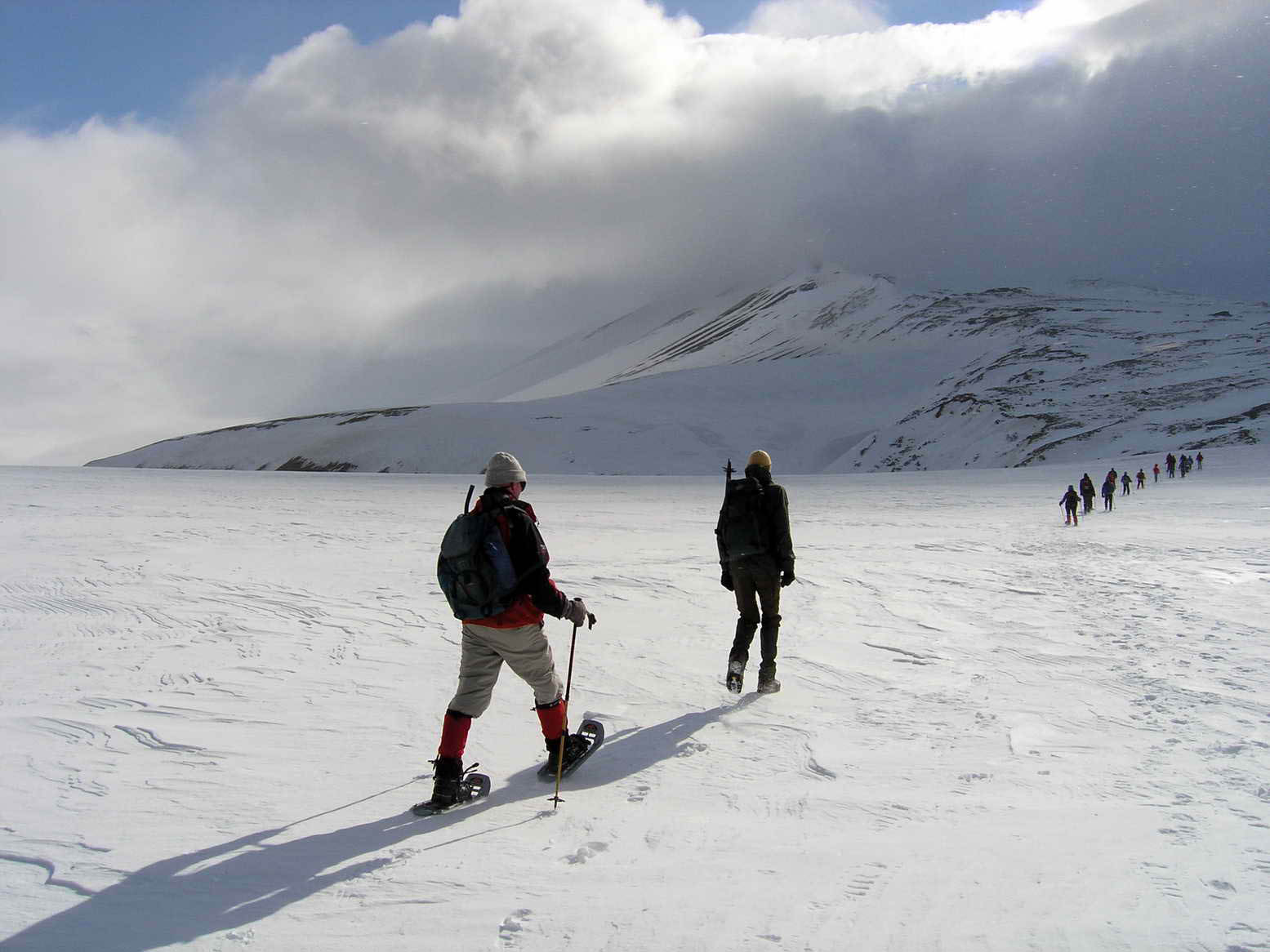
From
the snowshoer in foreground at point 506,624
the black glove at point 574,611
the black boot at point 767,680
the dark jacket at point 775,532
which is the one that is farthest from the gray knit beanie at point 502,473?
the black boot at point 767,680

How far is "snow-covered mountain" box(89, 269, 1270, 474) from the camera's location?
70000mm

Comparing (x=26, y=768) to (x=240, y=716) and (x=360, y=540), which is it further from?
(x=360, y=540)

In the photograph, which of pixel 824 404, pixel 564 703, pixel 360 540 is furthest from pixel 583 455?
pixel 564 703

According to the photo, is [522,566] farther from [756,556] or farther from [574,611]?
[756,556]

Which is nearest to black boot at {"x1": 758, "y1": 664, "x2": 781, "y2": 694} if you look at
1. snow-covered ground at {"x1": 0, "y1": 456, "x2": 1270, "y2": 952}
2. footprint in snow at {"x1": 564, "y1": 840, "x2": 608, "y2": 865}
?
snow-covered ground at {"x1": 0, "y1": 456, "x2": 1270, "y2": 952}

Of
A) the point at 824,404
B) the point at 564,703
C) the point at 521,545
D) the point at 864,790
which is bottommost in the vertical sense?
the point at 864,790

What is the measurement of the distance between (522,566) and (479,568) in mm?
220

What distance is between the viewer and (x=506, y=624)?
4293mm

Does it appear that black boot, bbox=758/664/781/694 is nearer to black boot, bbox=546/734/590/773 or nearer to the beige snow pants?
black boot, bbox=546/734/590/773

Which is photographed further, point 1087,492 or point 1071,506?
point 1087,492

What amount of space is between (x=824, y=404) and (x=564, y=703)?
98616 mm

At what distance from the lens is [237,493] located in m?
26.5

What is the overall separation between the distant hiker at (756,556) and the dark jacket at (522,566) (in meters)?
2.15

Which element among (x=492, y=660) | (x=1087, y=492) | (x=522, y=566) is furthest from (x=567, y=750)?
(x=1087, y=492)
